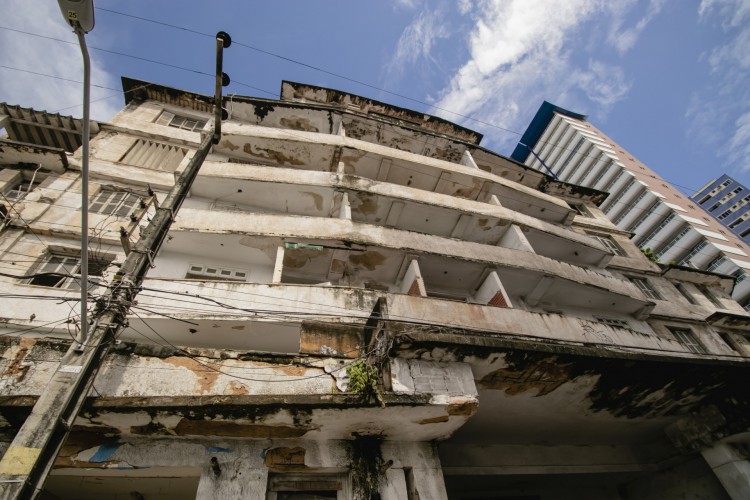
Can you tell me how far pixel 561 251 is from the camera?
51.8 feet

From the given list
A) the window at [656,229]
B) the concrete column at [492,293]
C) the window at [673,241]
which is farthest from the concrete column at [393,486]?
the window at [656,229]

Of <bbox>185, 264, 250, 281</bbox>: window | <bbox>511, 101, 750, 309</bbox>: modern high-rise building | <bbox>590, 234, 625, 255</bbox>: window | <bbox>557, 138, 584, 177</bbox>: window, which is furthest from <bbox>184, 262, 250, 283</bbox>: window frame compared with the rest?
<bbox>557, 138, 584, 177</bbox>: window

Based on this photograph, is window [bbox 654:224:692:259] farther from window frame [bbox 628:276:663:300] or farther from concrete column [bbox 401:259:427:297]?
concrete column [bbox 401:259:427:297]

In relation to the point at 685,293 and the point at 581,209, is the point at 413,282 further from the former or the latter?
the point at 581,209

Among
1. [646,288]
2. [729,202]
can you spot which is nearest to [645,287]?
[646,288]

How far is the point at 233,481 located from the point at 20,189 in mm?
12692

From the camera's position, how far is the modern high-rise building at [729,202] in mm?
45125

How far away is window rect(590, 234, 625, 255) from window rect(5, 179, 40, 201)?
945 inches

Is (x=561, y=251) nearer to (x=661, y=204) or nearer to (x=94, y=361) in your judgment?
(x=94, y=361)

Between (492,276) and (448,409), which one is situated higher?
(492,276)

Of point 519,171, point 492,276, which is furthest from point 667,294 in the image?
point 492,276

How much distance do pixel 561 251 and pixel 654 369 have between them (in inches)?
413

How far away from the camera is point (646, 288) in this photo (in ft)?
54.9

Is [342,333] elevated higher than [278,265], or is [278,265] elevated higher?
[278,265]
